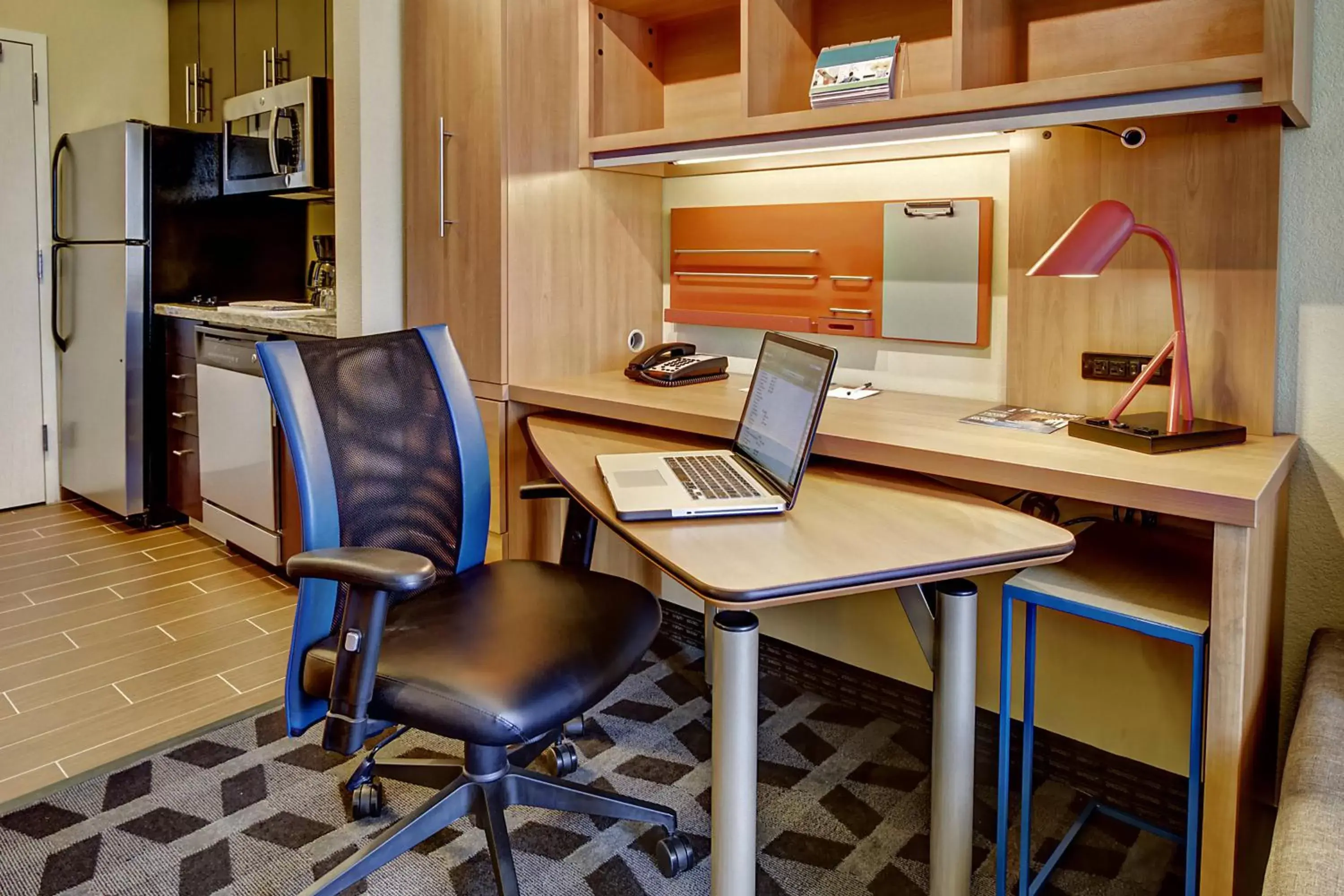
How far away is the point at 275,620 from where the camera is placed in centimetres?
290

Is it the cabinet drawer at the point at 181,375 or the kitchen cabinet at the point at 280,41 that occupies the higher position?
the kitchen cabinet at the point at 280,41

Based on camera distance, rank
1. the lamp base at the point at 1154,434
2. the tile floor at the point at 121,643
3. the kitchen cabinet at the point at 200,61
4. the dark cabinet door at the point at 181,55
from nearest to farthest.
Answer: the lamp base at the point at 1154,434 < the tile floor at the point at 121,643 < the kitchen cabinet at the point at 200,61 < the dark cabinet door at the point at 181,55

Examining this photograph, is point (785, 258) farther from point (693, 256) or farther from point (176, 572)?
point (176, 572)

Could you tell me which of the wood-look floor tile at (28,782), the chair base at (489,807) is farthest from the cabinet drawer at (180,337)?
the chair base at (489,807)

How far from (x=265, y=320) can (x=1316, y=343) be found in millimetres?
2878

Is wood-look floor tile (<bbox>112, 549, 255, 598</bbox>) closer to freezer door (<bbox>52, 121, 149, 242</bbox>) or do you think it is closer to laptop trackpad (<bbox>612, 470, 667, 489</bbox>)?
freezer door (<bbox>52, 121, 149, 242</bbox>)

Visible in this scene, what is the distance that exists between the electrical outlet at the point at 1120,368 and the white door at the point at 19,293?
4296 millimetres

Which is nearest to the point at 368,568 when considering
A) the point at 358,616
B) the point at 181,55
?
the point at 358,616

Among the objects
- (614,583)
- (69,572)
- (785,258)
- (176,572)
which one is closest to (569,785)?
(614,583)

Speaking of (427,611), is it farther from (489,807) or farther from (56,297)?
(56,297)

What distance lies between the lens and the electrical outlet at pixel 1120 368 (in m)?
1.85

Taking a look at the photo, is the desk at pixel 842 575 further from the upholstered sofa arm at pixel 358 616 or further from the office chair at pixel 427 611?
the upholstered sofa arm at pixel 358 616

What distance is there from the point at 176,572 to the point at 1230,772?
3.24 meters

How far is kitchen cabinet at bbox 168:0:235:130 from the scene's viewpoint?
4090 mm
